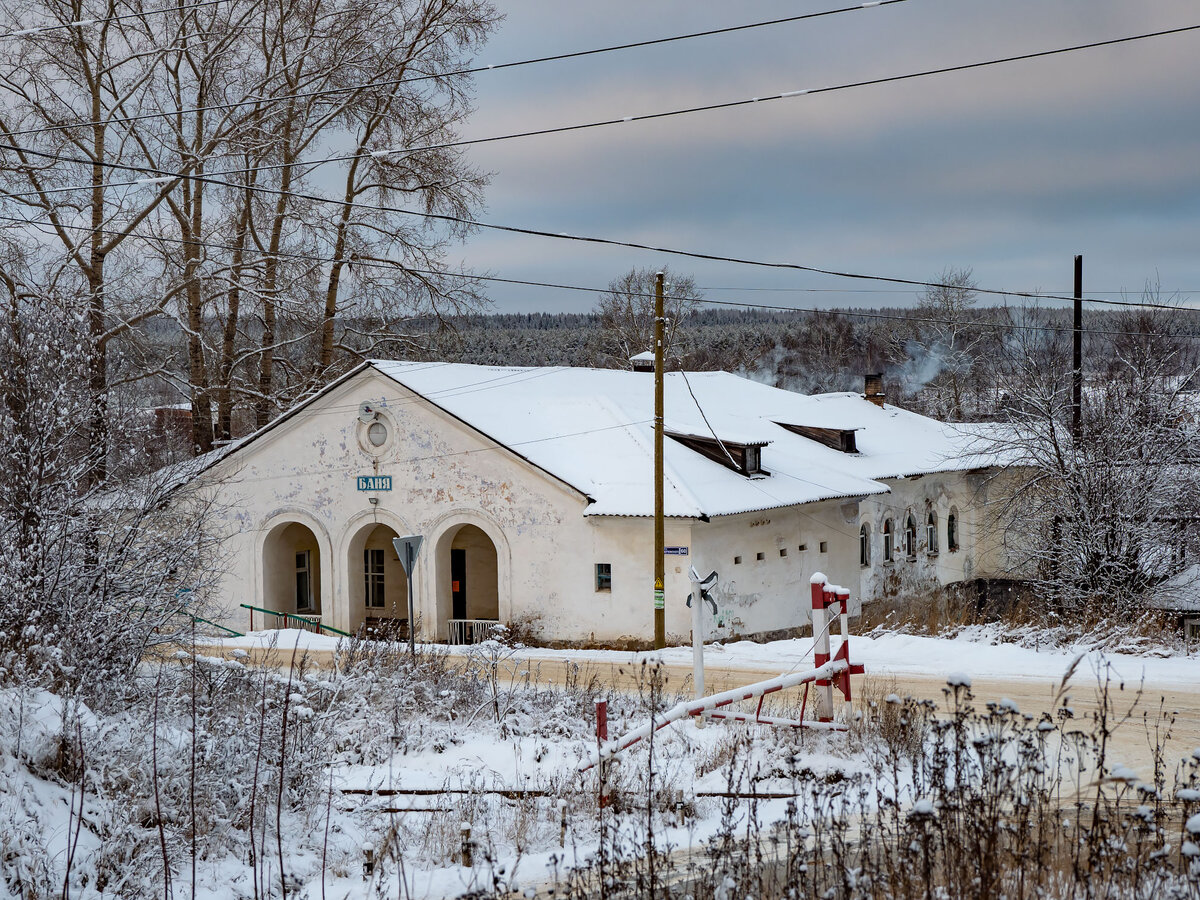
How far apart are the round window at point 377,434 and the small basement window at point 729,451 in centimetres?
664

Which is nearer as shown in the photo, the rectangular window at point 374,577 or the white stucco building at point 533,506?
the white stucco building at point 533,506

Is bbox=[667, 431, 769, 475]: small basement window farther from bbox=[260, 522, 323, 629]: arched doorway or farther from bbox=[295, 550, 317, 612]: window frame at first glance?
bbox=[295, 550, 317, 612]: window frame

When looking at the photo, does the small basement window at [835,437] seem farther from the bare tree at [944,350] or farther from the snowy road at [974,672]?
the bare tree at [944,350]

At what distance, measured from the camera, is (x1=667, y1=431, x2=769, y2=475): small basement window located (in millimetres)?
25906

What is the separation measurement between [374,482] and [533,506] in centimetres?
427

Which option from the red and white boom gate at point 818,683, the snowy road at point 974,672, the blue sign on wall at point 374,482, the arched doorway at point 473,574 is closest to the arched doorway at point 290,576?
the blue sign on wall at point 374,482

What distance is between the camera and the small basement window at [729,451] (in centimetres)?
2591

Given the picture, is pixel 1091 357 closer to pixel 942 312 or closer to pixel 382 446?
pixel 382 446

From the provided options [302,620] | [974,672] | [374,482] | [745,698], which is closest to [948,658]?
[974,672]

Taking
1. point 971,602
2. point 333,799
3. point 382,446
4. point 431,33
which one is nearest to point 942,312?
point 971,602

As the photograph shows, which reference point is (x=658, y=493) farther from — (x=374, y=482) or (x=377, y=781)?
(x=377, y=781)

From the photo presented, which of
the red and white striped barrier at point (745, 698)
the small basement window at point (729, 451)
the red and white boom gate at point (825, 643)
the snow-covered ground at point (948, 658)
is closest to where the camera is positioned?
the red and white striped barrier at point (745, 698)

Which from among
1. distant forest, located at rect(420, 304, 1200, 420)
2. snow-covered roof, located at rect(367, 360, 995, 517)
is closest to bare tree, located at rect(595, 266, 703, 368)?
distant forest, located at rect(420, 304, 1200, 420)

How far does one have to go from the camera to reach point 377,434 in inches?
1045
